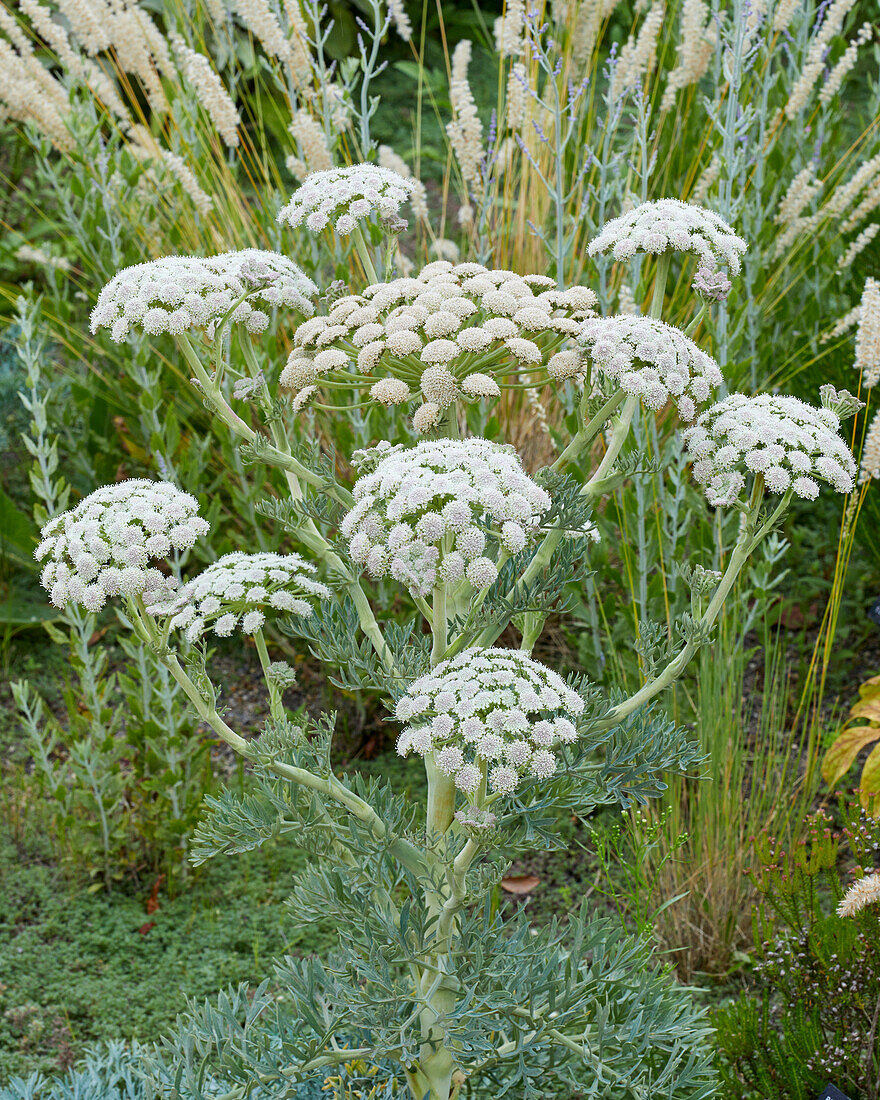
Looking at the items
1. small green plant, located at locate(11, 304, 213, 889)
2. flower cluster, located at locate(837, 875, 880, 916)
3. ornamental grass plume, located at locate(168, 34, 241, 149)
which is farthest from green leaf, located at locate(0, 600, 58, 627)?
flower cluster, located at locate(837, 875, 880, 916)

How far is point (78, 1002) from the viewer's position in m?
3.01

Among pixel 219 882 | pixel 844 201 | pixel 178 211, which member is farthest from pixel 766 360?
pixel 219 882

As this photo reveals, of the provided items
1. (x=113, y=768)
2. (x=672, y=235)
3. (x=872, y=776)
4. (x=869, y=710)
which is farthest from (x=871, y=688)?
(x=113, y=768)

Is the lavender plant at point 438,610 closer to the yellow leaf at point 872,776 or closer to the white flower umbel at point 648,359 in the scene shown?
the white flower umbel at point 648,359

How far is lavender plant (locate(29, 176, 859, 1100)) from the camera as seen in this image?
1765 mm

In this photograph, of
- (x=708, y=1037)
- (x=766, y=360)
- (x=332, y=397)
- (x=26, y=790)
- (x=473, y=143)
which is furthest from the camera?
(x=766, y=360)

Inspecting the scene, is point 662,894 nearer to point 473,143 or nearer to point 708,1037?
point 708,1037

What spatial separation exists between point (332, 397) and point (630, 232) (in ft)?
7.32

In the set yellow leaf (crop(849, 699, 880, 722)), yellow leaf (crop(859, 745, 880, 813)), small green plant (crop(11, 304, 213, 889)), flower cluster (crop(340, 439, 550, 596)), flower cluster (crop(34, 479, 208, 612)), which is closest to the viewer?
flower cluster (crop(340, 439, 550, 596))

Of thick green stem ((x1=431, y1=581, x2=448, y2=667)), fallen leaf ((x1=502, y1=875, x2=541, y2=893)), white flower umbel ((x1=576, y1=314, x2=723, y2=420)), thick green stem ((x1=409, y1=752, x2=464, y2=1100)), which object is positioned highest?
white flower umbel ((x1=576, y1=314, x2=723, y2=420))

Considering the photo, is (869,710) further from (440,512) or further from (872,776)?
(440,512)

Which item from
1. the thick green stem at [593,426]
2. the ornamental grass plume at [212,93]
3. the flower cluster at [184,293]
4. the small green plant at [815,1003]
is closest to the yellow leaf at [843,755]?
the small green plant at [815,1003]

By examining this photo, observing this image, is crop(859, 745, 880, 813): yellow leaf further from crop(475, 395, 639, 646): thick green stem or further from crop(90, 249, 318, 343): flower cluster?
crop(90, 249, 318, 343): flower cluster

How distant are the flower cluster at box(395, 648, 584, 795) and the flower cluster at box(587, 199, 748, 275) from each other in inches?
32.8
